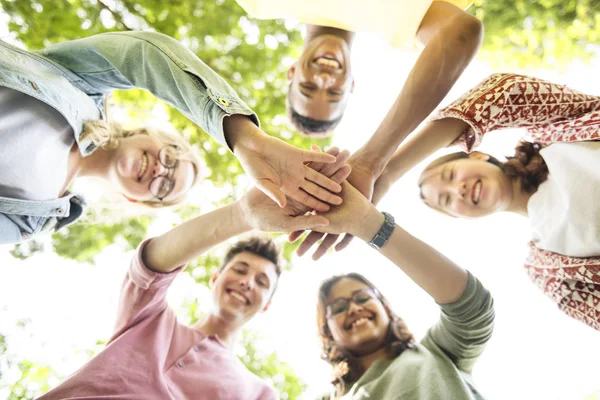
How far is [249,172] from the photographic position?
182 centimetres

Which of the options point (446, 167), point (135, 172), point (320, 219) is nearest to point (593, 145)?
point (446, 167)

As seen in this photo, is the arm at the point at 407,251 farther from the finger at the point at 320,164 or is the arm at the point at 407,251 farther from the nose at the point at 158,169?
the nose at the point at 158,169

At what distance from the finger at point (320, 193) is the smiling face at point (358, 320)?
3.03 ft

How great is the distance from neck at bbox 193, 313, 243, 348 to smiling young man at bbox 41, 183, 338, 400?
70 millimetres

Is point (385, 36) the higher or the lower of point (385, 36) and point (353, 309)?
the higher

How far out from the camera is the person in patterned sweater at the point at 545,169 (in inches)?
70.5

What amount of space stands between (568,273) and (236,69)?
9.47 feet

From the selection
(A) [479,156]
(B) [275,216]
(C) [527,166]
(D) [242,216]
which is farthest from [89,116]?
(C) [527,166]

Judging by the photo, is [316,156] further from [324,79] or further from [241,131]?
[324,79]

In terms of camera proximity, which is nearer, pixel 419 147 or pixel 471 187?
pixel 419 147

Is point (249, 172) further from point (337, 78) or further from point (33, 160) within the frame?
point (337, 78)

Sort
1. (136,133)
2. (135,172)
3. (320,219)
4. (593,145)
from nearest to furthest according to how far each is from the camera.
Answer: (593,145) → (320,219) → (135,172) → (136,133)

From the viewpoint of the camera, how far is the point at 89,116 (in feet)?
6.21

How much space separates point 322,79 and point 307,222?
1184mm
